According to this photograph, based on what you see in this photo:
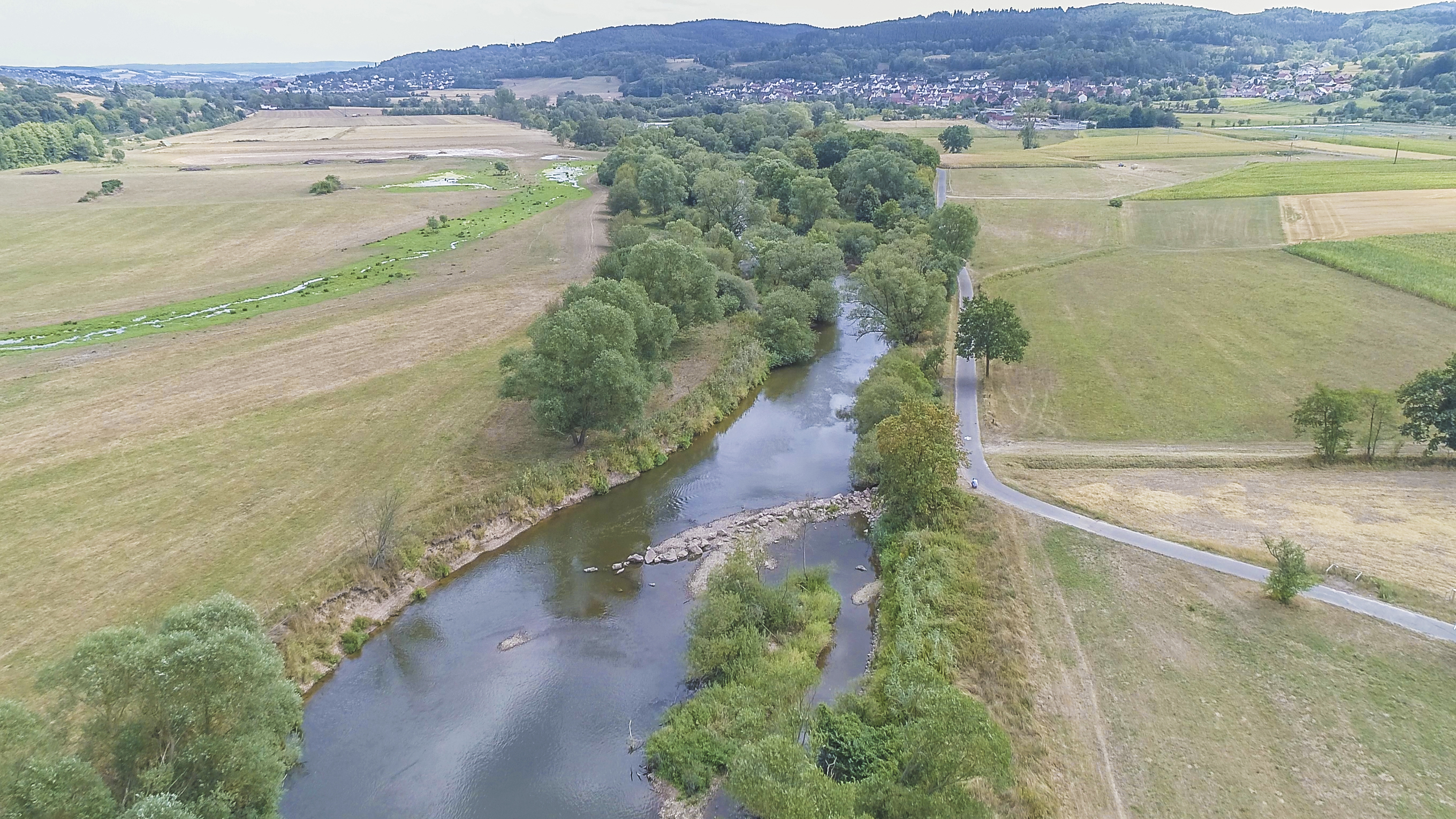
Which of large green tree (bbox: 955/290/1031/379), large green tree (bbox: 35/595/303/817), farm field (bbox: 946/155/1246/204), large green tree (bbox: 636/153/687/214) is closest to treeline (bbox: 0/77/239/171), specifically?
large green tree (bbox: 636/153/687/214)

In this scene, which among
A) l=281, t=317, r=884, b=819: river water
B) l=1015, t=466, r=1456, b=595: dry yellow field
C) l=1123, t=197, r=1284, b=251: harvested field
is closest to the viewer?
l=281, t=317, r=884, b=819: river water

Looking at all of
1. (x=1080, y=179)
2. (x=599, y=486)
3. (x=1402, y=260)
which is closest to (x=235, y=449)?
(x=599, y=486)

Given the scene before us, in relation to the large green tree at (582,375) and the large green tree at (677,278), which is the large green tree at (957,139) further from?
the large green tree at (582,375)

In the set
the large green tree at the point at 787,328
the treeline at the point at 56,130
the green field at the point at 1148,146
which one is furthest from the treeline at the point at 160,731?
the treeline at the point at 56,130

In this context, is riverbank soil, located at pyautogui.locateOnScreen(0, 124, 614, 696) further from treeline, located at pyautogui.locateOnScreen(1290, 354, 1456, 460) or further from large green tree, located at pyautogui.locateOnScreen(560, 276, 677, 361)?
treeline, located at pyautogui.locateOnScreen(1290, 354, 1456, 460)

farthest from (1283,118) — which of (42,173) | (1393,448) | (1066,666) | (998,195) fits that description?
(42,173)

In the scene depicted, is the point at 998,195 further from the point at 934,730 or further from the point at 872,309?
the point at 934,730

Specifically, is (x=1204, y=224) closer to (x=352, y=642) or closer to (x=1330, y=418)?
(x=1330, y=418)
